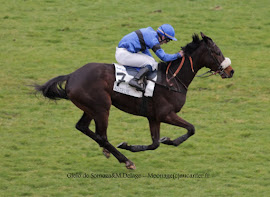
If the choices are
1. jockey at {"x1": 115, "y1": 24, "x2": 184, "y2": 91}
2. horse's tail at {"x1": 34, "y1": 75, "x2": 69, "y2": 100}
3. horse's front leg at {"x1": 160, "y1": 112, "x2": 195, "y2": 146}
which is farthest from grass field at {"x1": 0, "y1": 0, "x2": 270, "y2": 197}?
jockey at {"x1": 115, "y1": 24, "x2": 184, "y2": 91}

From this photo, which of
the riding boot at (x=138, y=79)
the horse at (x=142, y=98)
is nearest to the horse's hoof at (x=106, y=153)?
the horse at (x=142, y=98)

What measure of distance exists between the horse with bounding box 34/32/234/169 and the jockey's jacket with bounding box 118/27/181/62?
357 millimetres

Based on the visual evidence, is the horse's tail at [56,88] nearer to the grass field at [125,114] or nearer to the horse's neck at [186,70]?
the grass field at [125,114]

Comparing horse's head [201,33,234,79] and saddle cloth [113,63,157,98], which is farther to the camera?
horse's head [201,33,234,79]

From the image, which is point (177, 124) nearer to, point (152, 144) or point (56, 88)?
point (152, 144)

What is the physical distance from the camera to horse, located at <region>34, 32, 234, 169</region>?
32.2 ft

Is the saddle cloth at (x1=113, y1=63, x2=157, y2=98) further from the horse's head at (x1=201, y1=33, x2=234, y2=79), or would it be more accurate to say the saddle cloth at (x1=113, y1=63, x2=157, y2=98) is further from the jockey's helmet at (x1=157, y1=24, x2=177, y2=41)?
the horse's head at (x1=201, y1=33, x2=234, y2=79)

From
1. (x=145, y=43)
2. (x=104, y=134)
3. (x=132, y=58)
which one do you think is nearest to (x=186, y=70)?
(x=145, y=43)

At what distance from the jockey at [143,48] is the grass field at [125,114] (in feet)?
5.92

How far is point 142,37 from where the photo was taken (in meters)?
10.0

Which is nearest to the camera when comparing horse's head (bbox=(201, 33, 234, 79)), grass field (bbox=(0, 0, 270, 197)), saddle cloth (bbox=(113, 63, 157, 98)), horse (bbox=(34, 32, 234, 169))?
grass field (bbox=(0, 0, 270, 197))

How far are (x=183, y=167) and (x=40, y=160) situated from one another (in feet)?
8.56

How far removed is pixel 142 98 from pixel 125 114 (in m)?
3.79

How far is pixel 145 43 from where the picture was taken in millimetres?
10047
